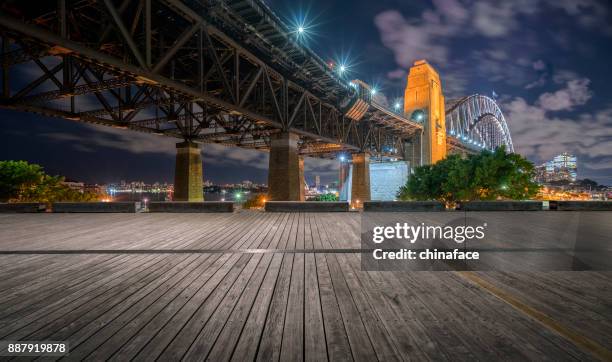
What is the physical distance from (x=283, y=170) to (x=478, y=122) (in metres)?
Result: 99.6

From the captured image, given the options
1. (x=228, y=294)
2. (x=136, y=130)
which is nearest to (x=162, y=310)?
(x=228, y=294)

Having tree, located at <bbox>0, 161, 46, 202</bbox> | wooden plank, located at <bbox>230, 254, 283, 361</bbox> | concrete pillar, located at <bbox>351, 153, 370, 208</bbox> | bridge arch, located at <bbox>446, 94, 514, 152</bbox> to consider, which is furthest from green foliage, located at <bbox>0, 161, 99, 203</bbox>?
bridge arch, located at <bbox>446, 94, 514, 152</bbox>

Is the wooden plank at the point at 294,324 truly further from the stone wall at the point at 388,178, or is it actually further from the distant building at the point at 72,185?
the stone wall at the point at 388,178

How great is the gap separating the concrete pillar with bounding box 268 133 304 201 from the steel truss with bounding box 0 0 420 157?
4.08 ft

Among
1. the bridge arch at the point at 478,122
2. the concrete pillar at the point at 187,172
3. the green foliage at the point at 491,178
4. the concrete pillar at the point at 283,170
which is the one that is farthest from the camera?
the bridge arch at the point at 478,122

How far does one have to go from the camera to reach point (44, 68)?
1391 cm

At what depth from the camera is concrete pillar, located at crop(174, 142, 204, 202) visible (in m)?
26.1

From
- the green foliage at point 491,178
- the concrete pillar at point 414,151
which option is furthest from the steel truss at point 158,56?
the concrete pillar at point 414,151

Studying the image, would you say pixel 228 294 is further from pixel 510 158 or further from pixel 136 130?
pixel 510 158

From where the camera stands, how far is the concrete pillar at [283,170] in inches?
907

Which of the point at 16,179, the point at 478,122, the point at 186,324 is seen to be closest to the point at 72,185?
the point at 16,179

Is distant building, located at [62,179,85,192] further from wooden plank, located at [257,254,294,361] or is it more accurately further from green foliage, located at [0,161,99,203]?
wooden plank, located at [257,254,294,361]

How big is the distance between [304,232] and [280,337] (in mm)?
6067

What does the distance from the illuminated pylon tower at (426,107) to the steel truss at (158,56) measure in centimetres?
2949
